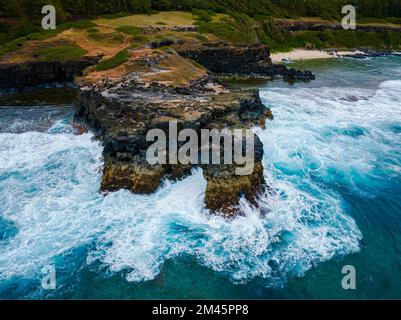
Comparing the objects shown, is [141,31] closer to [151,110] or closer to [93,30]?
[93,30]

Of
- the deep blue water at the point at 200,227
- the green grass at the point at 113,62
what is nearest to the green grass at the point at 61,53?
the green grass at the point at 113,62

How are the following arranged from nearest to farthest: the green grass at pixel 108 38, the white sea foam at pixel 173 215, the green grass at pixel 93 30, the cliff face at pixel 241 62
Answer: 1. the white sea foam at pixel 173 215
2. the green grass at pixel 108 38
3. the green grass at pixel 93 30
4. the cliff face at pixel 241 62

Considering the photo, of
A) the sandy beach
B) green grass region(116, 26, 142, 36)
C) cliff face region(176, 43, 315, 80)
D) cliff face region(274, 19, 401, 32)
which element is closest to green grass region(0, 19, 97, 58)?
green grass region(116, 26, 142, 36)

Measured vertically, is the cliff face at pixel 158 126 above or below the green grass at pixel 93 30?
below

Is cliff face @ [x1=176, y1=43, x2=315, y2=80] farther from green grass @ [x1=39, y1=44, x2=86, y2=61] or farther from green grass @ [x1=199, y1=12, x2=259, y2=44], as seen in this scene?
green grass @ [x1=39, y1=44, x2=86, y2=61]

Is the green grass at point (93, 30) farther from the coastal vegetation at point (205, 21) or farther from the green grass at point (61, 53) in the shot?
the green grass at point (61, 53)

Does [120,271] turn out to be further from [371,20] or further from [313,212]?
[371,20]
